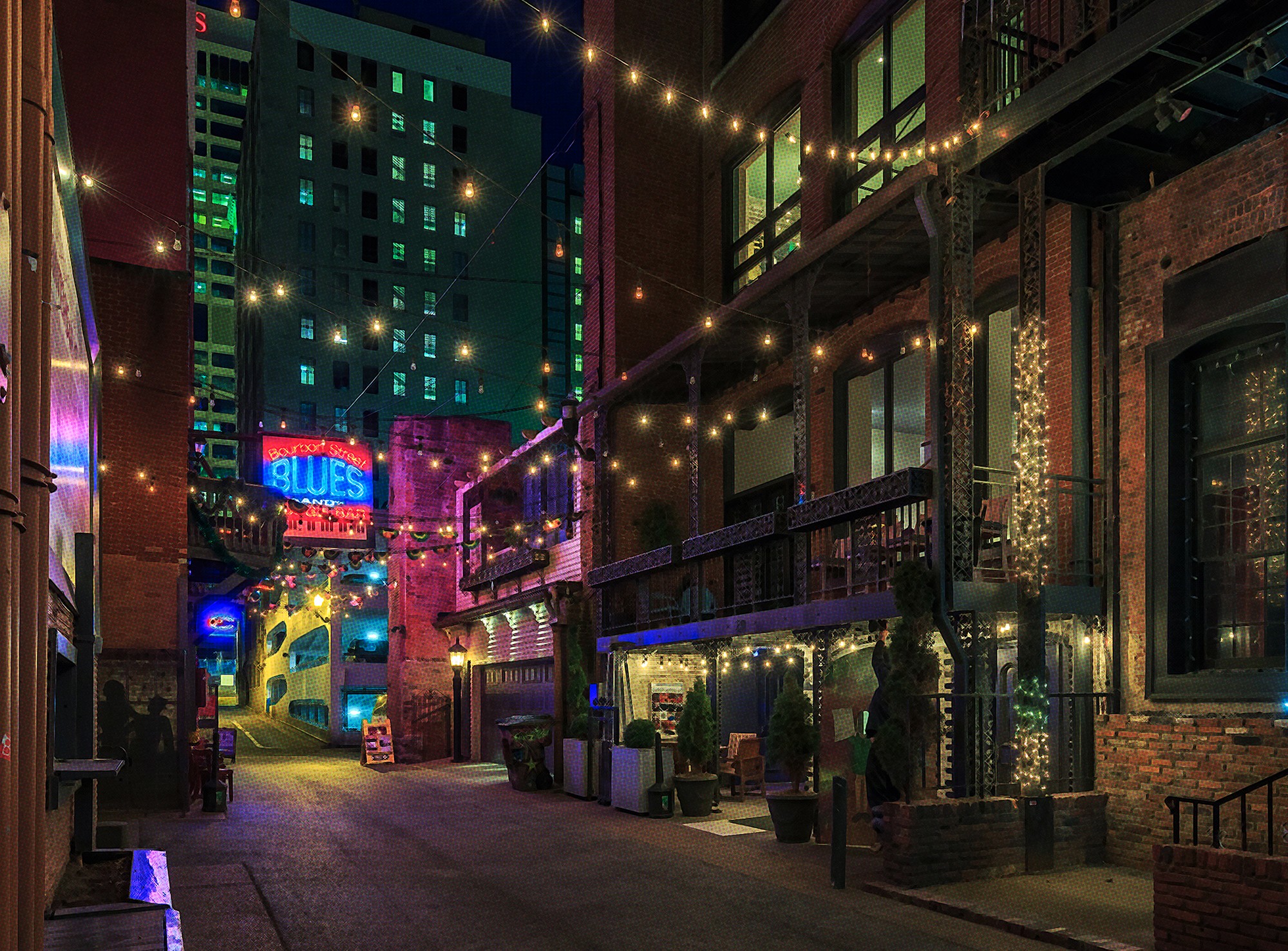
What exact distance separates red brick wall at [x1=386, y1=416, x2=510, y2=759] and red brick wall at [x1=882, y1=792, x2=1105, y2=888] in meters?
24.5

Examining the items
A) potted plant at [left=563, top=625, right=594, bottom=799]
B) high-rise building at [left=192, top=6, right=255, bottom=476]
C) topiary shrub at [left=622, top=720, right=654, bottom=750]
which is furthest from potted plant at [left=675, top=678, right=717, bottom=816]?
high-rise building at [left=192, top=6, right=255, bottom=476]

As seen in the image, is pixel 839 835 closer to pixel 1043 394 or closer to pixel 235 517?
pixel 1043 394

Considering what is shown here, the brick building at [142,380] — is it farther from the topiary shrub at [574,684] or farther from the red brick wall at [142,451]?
the topiary shrub at [574,684]

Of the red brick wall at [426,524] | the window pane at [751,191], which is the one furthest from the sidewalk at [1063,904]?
the red brick wall at [426,524]

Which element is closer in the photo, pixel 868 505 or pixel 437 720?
pixel 868 505

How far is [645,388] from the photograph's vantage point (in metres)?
22.1

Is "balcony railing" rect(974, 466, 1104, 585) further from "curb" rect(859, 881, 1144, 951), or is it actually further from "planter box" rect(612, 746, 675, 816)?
"planter box" rect(612, 746, 675, 816)

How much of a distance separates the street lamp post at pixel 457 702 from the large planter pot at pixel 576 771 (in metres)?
9.50

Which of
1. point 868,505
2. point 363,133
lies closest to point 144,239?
point 868,505

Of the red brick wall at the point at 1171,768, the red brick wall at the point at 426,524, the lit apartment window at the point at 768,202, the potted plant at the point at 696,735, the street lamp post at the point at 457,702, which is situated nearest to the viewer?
the red brick wall at the point at 1171,768

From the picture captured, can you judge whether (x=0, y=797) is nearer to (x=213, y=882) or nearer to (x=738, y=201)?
(x=213, y=882)

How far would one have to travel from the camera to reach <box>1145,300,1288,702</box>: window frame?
433 inches

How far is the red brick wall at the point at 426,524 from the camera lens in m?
34.3

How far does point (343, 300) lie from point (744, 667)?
48.9 meters
